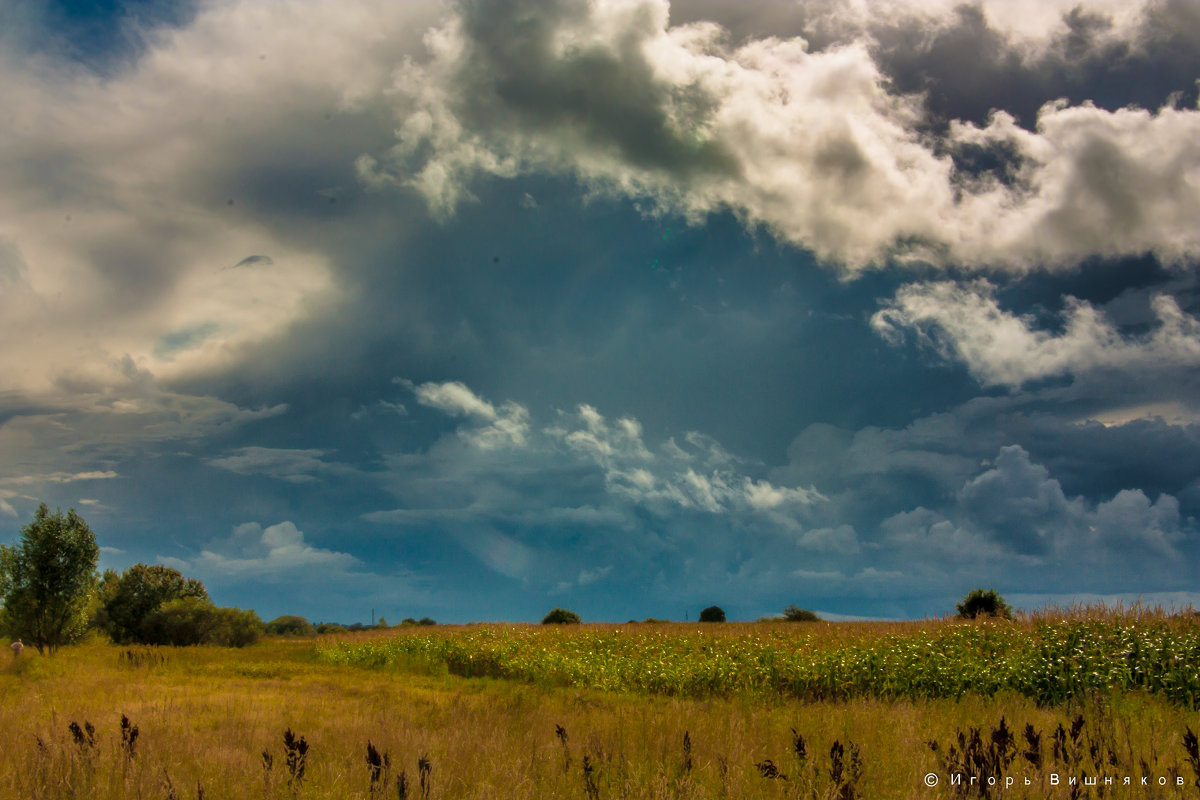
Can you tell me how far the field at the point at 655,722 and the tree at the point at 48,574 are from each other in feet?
30.2

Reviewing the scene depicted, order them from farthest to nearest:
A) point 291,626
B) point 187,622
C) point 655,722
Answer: point 291,626 < point 187,622 < point 655,722

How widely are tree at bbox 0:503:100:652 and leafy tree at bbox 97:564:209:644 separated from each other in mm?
21811

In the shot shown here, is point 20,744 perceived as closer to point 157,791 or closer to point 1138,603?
point 157,791

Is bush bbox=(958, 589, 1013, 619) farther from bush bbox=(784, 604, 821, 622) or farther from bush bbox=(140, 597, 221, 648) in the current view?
bush bbox=(140, 597, 221, 648)

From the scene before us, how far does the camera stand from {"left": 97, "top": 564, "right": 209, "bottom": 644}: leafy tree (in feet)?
174

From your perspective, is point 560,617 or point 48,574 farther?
point 560,617

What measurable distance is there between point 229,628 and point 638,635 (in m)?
31.5

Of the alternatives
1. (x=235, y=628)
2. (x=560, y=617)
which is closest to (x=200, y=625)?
(x=235, y=628)

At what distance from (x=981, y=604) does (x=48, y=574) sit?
157 ft

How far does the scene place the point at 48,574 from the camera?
3259 centimetres

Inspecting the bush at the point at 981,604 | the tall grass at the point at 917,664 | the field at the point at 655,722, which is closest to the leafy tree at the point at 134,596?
the field at the point at 655,722

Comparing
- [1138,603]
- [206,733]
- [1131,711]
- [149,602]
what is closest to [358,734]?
[206,733]

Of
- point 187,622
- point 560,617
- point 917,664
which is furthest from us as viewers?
point 560,617

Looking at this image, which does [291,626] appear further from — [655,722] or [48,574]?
[655,722]
